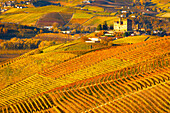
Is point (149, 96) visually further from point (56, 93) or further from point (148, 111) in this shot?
point (56, 93)

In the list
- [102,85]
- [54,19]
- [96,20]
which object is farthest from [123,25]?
[102,85]

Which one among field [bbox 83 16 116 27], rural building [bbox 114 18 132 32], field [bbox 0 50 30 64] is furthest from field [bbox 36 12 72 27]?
field [bbox 0 50 30 64]

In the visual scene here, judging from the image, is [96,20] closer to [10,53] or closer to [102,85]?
[10,53]

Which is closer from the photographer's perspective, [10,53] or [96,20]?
[10,53]

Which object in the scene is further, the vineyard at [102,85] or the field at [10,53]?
the field at [10,53]

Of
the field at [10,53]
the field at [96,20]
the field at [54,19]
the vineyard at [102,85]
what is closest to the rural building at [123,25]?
the field at [10,53]

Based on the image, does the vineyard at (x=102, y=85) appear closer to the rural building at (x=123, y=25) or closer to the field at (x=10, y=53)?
the field at (x=10, y=53)

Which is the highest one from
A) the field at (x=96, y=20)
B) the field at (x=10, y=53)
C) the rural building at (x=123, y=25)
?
the rural building at (x=123, y=25)

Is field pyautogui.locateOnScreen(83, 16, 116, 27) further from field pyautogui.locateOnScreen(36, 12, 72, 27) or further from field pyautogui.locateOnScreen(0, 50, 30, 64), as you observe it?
field pyautogui.locateOnScreen(0, 50, 30, 64)

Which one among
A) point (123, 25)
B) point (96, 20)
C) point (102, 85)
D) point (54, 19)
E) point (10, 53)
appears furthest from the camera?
point (54, 19)

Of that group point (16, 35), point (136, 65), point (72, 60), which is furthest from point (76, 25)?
point (136, 65)
